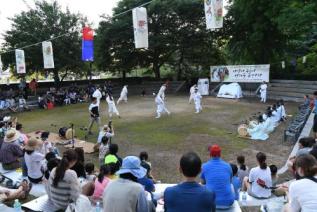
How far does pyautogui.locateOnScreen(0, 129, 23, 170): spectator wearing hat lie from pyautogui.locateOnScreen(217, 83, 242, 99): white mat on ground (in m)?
20.3

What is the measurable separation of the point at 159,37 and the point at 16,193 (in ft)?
85.5

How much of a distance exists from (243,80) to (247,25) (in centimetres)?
571

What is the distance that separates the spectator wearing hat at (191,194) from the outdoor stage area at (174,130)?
5.70m

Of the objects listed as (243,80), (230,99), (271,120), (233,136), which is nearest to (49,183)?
(233,136)

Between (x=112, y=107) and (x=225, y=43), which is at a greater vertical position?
(x=225, y=43)

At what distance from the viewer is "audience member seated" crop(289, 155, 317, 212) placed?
3922 millimetres

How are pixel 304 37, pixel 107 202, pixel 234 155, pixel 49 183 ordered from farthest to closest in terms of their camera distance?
pixel 304 37
pixel 234 155
pixel 49 183
pixel 107 202

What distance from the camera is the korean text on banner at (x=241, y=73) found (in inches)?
1043

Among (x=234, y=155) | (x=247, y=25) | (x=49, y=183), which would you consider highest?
(x=247, y=25)

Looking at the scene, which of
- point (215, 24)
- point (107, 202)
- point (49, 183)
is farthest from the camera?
point (215, 24)

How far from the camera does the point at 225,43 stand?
35.1 meters

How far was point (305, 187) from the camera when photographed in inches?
155

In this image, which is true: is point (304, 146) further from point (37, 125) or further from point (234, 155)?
point (37, 125)

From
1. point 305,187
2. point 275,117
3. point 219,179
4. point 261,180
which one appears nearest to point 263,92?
point 275,117
